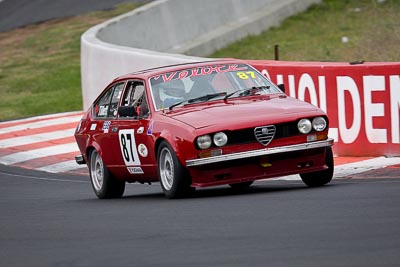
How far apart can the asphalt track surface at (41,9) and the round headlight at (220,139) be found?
2289cm

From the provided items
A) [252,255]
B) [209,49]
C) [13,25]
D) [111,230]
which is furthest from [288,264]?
[13,25]

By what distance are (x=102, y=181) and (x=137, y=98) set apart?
103 centimetres

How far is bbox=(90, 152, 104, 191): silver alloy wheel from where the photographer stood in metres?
13.5

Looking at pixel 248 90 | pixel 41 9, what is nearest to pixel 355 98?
pixel 248 90

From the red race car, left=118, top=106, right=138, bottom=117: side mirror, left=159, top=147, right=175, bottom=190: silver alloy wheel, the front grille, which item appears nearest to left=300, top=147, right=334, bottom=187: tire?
the red race car

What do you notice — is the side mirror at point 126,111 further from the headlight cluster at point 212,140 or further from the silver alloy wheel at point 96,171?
the headlight cluster at point 212,140

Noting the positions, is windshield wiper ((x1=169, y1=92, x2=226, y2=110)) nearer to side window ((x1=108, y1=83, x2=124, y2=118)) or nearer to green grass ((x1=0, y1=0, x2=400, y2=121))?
side window ((x1=108, y1=83, x2=124, y2=118))

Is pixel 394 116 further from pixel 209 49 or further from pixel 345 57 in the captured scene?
pixel 209 49

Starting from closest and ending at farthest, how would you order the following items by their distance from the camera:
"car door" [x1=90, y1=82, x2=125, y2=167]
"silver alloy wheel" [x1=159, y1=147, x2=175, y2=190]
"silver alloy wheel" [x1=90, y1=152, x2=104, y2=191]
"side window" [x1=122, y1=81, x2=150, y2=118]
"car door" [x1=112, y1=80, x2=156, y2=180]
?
1. "silver alloy wheel" [x1=159, y1=147, x2=175, y2=190]
2. "car door" [x1=112, y1=80, x2=156, y2=180]
3. "side window" [x1=122, y1=81, x2=150, y2=118]
4. "car door" [x1=90, y1=82, x2=125, y2=167]
5. "silver alloy wheel" [x1=90, y1=152, x2=104, y2=191]

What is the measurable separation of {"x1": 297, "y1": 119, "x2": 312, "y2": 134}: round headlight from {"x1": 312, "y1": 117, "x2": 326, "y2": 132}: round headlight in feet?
0.23

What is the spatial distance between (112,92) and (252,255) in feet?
20.2

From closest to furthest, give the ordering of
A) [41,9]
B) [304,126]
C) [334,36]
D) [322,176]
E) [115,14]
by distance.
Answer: [304,126] < [322,176] < [334,36] < [115,14] < [41,9]

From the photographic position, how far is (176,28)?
90.5 ft

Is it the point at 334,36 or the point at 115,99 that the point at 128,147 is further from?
the point at 334,36
